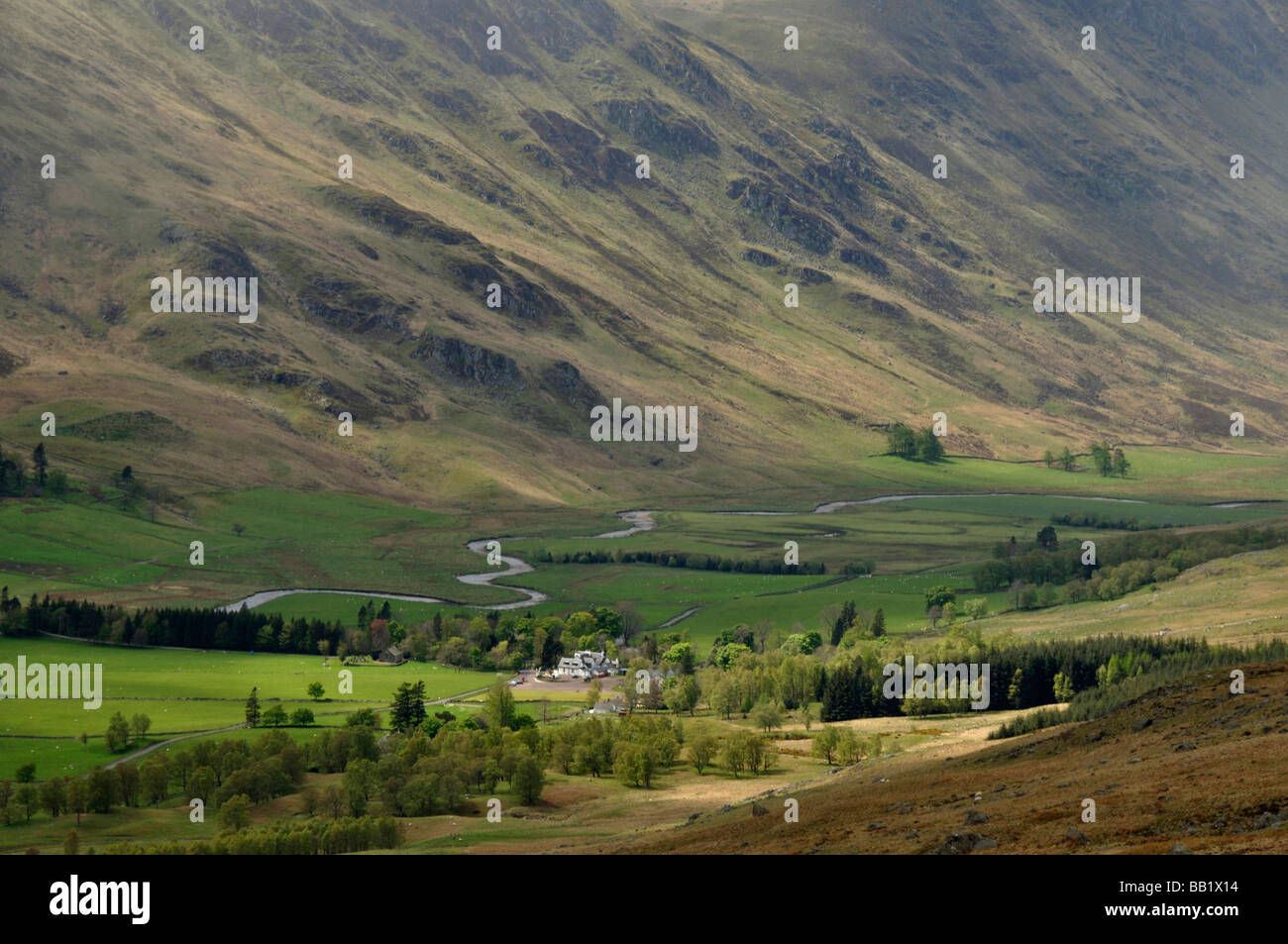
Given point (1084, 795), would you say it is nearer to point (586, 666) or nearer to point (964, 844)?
point (964, 844)

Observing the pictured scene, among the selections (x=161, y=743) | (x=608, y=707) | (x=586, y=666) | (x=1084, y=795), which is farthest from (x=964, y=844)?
(x=586, y=666)

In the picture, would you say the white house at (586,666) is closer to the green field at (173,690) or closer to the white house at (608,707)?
the green field at (173,690)

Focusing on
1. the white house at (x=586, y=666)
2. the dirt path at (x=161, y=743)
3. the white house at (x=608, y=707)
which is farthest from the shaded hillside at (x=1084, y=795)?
the white house at (x=586, y=666)

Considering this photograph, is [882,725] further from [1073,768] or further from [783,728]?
[1073,768]

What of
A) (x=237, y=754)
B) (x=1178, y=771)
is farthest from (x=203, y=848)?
(x=1178, y=771)

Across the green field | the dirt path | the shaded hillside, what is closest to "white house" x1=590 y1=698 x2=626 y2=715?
the green field
